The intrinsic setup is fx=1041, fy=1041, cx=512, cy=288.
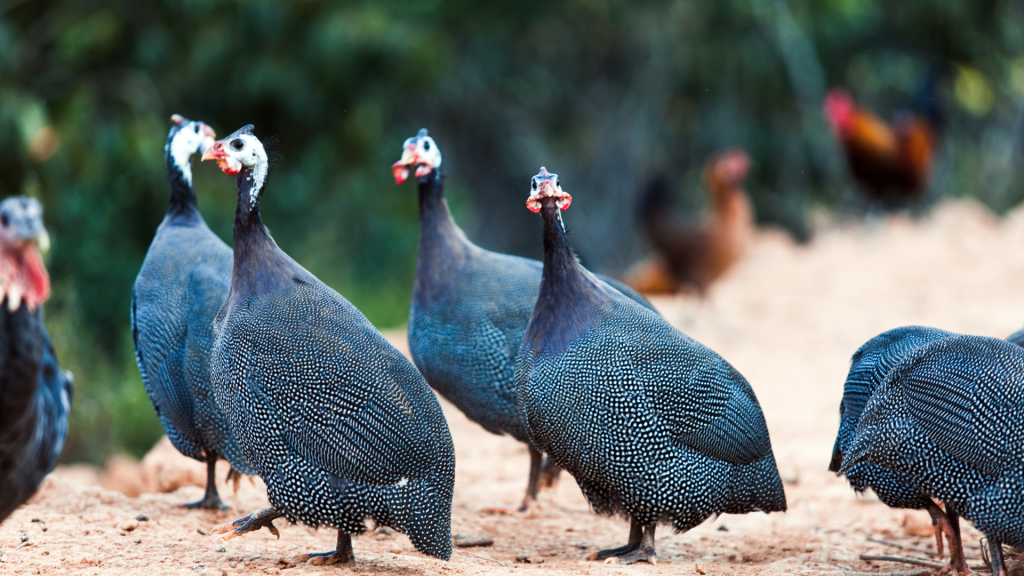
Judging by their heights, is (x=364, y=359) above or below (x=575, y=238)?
below

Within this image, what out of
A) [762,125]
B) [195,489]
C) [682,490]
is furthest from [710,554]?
[762,125]

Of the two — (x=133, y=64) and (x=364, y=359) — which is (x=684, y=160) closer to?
(x=133, y=64)

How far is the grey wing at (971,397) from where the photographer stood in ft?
11.4

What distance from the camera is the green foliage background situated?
9.07 meters

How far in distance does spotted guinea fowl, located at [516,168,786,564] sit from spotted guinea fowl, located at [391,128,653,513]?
60 cm

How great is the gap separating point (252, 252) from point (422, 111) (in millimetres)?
10986

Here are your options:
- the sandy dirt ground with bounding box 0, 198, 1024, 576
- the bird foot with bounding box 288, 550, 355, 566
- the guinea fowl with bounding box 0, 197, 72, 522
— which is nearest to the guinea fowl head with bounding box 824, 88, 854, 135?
the sandy dirt ground with bounding box 0, 198, 1024, 576

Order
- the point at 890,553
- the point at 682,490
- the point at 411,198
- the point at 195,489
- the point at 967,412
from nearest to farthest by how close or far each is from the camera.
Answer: the point at 967,412, the point at 682,490, the point at 890,553, the point at 195,489, the point at 411,198

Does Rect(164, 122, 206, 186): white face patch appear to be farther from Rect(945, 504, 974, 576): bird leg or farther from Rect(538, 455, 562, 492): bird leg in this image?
Rect(945, 504, 974, 576): bird leg

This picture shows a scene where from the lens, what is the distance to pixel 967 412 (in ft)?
11.6

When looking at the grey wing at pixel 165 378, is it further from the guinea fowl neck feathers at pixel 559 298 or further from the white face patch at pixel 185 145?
the guinea fowl neck feathers at pixel 559 298

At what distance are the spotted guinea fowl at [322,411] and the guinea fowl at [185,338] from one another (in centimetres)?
55

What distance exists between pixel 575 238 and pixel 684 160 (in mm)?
2306

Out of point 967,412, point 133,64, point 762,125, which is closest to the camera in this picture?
point 967,412
